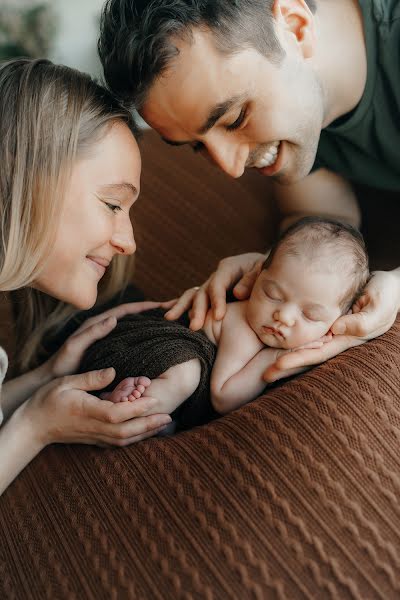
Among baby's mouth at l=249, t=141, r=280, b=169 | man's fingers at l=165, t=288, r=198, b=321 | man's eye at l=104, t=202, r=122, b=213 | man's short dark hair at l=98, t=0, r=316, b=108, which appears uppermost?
man's short dark hair at l=98, t=0, r=316, b=108

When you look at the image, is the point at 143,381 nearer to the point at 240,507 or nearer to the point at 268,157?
the point at 240,507

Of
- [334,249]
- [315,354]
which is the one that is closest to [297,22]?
[334,249]

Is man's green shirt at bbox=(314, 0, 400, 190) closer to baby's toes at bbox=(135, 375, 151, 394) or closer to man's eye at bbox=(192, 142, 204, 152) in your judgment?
man's eye at bbox=(192, 142, 204, 152)

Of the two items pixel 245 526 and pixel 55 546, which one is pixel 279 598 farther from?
pixel 55 546

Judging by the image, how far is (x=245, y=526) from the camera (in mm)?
731

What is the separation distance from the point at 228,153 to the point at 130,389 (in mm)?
519

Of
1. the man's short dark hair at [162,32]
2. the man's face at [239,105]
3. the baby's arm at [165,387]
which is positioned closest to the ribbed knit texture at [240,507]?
the baby's arm at [165,387]

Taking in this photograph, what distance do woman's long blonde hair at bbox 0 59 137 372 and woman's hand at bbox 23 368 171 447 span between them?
0.74 feet

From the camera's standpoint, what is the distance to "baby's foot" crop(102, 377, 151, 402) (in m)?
1.01

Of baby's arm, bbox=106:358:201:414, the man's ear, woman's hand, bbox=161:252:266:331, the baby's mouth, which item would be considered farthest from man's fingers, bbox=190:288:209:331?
the man's ear

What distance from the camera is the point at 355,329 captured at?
984 mm

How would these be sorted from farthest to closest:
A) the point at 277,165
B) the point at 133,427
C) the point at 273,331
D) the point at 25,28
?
the point at 25,28 < the point at 277,165 < the point at 273,331 < the point at 133,427

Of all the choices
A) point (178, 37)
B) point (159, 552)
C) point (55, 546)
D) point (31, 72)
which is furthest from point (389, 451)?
point (31, 72)

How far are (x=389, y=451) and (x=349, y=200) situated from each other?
911 millimetres
